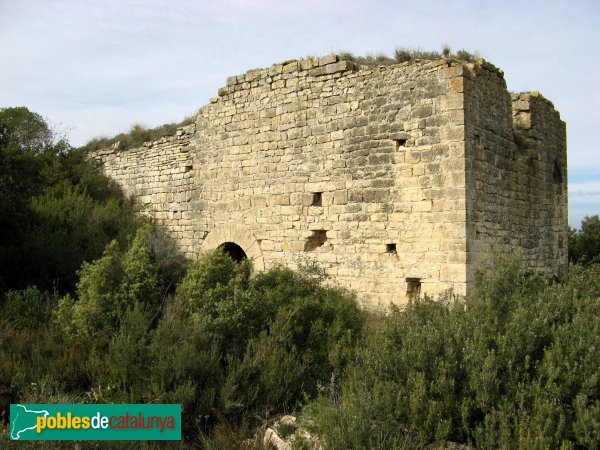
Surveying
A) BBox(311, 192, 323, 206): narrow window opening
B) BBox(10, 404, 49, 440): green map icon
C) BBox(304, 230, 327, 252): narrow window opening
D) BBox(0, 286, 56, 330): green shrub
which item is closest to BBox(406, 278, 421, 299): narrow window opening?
BBox(304, 230, 327, 252): narrow window opening

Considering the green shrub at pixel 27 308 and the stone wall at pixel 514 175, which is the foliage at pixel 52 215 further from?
the stone wall at pixel 514 175

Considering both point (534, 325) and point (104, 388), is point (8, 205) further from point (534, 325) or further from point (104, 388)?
point (534, 325)

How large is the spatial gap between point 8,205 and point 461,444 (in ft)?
25.3

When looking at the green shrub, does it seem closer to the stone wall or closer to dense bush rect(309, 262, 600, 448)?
→ dense bush rect(309, 262, 600, 448)

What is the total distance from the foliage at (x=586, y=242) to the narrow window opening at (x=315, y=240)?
28.5 feet

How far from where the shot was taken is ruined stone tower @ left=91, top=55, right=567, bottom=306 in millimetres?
7707

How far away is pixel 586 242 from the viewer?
50.4 ft

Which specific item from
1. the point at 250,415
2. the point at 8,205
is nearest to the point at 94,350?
the point at 250,415

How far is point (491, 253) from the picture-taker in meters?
7.97

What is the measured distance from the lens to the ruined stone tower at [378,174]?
7.71 metres

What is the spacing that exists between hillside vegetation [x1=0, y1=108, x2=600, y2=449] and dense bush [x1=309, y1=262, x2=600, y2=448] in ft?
0.06

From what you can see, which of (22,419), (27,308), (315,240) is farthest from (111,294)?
(315,240)

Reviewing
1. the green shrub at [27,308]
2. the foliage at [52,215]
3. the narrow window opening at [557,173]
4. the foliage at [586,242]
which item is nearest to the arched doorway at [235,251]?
the foliage at [52,215]

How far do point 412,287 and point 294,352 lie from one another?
6.60ft
